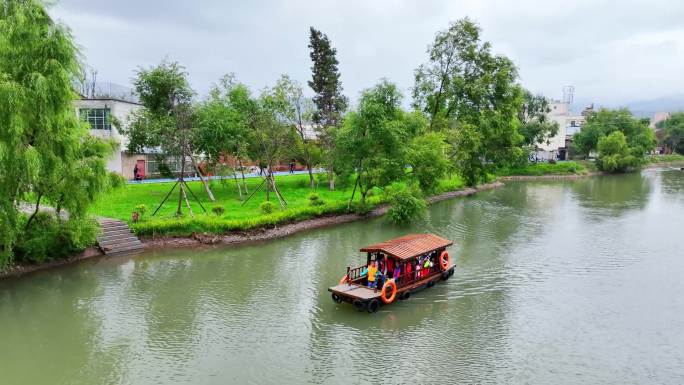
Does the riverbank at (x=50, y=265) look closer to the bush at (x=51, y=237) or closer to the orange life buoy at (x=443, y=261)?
the bush at (x=51, y=237)

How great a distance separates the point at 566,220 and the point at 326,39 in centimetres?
3106

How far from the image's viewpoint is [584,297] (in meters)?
19.2

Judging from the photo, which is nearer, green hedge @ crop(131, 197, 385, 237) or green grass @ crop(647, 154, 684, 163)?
green hedge @ crop(131, 197, 385, 237)

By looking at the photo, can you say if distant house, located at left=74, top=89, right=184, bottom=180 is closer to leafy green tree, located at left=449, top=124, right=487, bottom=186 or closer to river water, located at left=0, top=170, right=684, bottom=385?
river water, located at left=0, top=170, right=684, bottom=385

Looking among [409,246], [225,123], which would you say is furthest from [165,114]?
[409,246]

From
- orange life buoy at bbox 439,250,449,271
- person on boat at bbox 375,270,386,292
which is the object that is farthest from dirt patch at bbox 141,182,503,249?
person on boat at bbox 375,270,386,292

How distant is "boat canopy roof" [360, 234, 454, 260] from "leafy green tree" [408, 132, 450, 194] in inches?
499

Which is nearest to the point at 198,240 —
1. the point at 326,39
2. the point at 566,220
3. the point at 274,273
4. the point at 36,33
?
the point at 274,273

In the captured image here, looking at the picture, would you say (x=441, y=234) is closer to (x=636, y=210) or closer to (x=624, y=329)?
(x=624, y=329)

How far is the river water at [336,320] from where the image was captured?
540 inches

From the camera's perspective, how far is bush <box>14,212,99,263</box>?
21688 millimetres

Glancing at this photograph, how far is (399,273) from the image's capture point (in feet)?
62.1

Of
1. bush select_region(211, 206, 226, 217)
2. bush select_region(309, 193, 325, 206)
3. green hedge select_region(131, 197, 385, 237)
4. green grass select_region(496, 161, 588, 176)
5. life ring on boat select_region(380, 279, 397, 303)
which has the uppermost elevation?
green grass select_region(496, 161, 588, 176)

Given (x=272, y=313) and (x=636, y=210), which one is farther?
(x=636, y=210)
